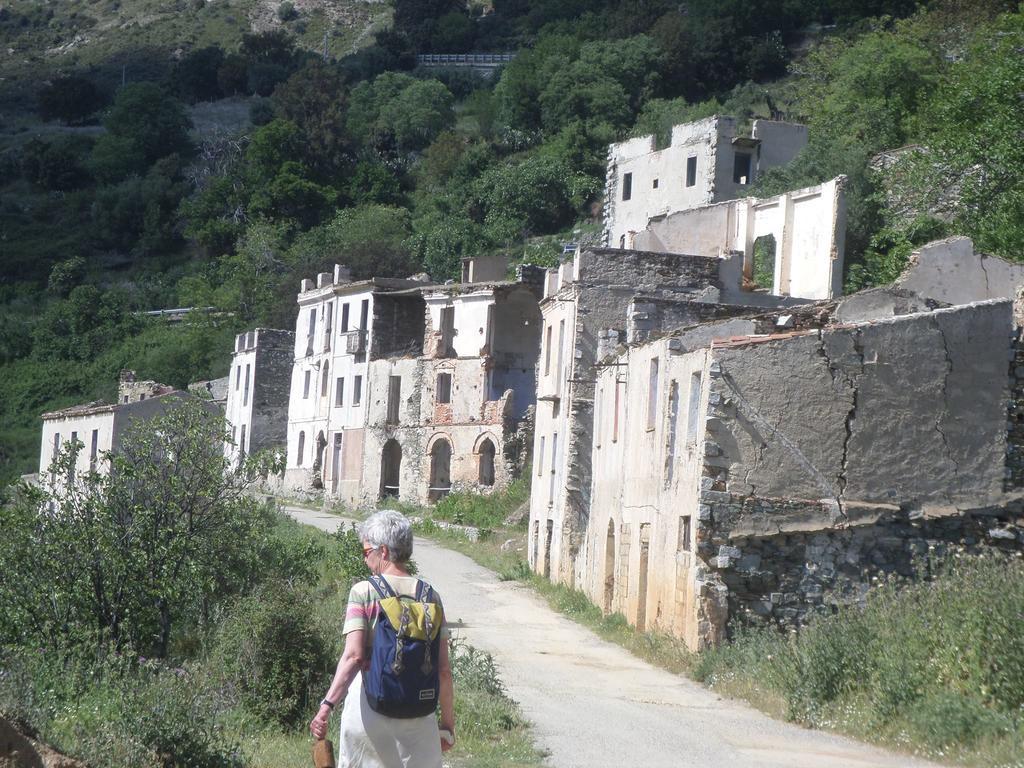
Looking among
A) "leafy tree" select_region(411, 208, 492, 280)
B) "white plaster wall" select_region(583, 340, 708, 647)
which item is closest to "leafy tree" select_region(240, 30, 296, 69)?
"leafy tree" select_region(411, 208, 492, 280)

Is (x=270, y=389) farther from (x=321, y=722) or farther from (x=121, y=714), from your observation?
(x=321, y=722)

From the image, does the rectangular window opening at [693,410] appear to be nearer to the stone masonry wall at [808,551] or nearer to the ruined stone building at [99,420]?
the stone masonry wall at [808,551]

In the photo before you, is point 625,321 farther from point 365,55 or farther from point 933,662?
point 365,55

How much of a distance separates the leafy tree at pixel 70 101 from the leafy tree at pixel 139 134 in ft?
48.0

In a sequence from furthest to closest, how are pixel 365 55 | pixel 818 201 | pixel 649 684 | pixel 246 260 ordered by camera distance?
pixel 365 55 < pixel 246 260 < pixel 818 201 < pixel 649 684

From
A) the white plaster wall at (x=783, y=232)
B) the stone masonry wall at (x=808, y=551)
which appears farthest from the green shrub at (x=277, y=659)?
the white plaster wall at (x=783, y=232)

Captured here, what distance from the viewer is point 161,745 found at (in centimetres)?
1232

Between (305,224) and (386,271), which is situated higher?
(305,224)

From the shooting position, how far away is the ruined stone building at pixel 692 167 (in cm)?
5694

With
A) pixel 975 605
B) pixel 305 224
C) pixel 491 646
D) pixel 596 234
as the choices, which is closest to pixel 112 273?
pixel 305 224

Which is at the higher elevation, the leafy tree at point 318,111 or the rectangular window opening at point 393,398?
the leafy tree at point 318,111

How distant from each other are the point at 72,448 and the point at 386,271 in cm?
5226

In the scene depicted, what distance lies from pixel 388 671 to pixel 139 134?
106m

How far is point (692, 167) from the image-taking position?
5784 cm
